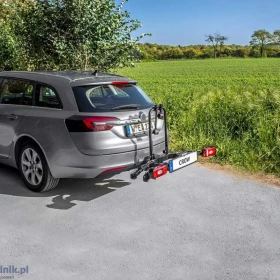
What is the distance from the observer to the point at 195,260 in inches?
132

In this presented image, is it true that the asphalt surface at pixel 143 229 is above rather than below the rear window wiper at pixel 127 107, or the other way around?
below

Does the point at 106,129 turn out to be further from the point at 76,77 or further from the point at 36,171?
the point at 36,171

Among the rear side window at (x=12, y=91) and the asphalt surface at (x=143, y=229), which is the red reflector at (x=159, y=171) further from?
the rear side window at (x=12, y=91)

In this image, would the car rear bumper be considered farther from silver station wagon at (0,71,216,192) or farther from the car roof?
the car roof

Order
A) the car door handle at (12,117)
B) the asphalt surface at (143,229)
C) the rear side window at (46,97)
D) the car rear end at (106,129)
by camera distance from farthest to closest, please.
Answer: the car door handle at (12,117) → the rear side window at (46,97) → the car rear end at (106,129) → the asphalt surface at (143,229)

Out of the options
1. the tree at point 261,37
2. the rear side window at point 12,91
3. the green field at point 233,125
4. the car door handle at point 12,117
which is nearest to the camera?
the car door handle at point 12,117

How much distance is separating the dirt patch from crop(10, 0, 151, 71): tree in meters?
5.76

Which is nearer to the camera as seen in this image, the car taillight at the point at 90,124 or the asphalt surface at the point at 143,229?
the asphalt surface at the point at 143,229

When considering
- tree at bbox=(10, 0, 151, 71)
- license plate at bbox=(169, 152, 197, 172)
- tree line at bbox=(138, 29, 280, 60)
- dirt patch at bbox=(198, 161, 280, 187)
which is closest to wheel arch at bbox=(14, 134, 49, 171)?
license plate at bbox=(169, 152, 197, 172)

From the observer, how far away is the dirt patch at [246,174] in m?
5.71

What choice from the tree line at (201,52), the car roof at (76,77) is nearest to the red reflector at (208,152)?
the car roof at (76,77)

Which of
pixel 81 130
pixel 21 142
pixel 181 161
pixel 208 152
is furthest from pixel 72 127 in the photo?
pixel 208 152

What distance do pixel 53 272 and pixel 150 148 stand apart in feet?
6.78

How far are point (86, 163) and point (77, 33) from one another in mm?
7193
